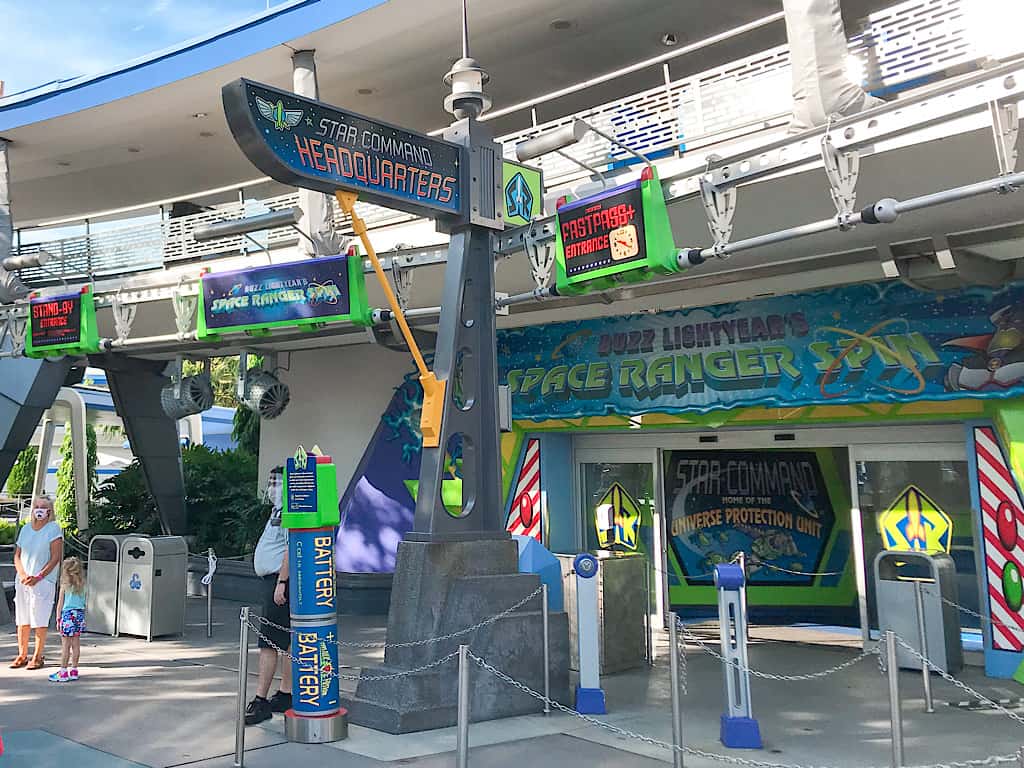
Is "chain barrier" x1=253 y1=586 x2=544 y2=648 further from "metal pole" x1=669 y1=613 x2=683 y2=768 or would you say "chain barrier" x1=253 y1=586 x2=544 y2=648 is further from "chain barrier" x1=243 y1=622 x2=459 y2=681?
"metal pole" x1=669 y1=613 x2=683 y2=768

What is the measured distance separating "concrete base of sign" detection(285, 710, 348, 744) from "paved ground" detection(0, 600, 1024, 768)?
0.32 feet

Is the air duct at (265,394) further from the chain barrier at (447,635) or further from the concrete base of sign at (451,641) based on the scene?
the concrete base of sign at (451,641)

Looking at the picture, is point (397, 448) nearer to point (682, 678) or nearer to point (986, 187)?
point (682, 678)

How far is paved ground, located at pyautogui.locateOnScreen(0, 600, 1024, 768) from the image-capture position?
6.91 meters

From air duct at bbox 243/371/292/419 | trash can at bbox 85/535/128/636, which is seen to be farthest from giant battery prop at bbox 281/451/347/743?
air duct at bbox 243/371/292/419

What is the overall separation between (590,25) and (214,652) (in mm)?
9933

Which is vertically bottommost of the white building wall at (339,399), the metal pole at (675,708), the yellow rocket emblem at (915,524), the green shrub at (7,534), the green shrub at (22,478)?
the metal pole at (675,708)

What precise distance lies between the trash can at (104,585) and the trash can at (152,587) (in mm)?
131

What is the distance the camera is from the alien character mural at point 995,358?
380 inches

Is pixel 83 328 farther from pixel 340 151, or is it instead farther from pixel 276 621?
pixel 340 151

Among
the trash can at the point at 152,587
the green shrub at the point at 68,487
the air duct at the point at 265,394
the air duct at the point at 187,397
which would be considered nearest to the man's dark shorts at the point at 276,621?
the trash can at the point at 152,587

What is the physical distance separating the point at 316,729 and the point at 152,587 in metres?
5.90

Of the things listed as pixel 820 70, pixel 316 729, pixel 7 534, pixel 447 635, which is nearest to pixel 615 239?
pixel 820 70

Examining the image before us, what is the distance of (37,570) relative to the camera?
9.98 m
